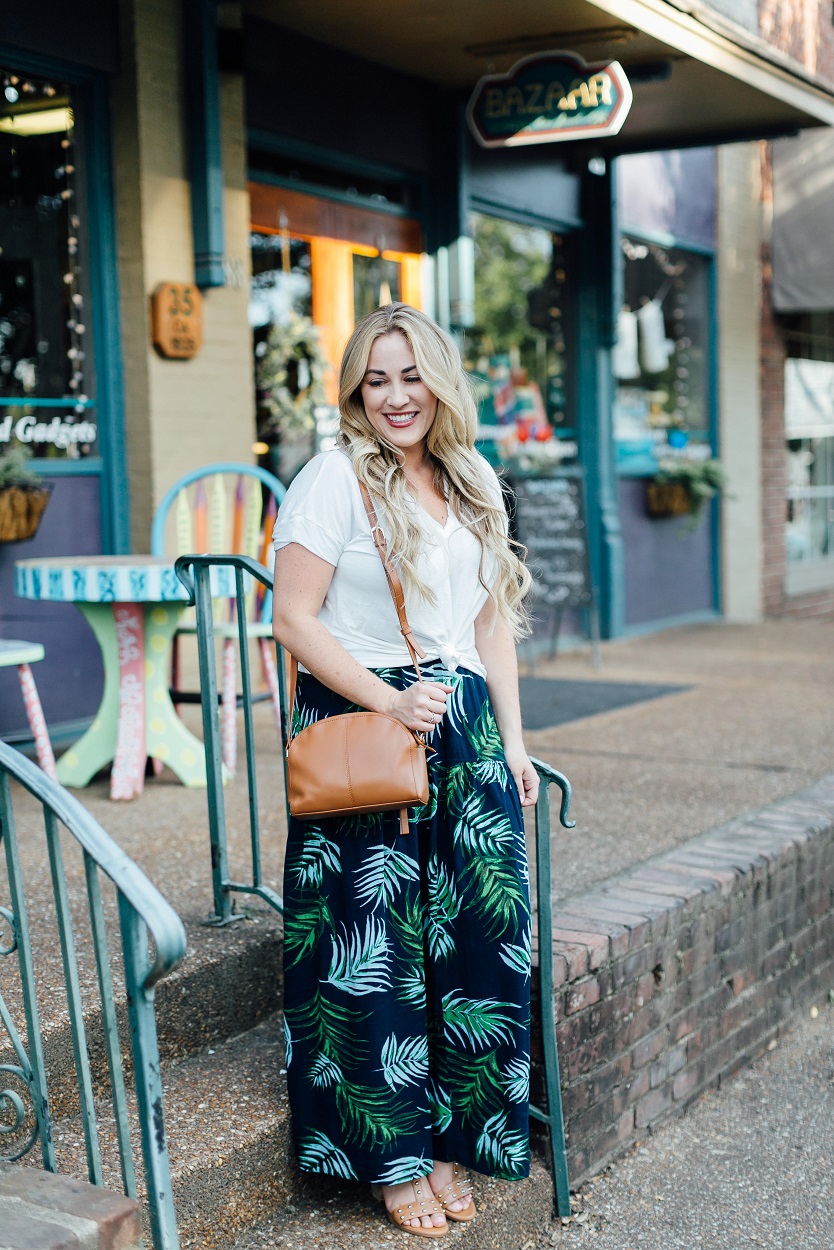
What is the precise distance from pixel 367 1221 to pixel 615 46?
541 cm

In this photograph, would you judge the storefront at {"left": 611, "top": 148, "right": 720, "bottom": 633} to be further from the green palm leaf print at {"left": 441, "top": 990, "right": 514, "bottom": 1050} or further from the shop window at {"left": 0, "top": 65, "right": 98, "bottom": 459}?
the green palm leaf print at {"left": 441, "top": 990, "right": 514, "bottom": 1050}

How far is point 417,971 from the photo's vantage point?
103 inches

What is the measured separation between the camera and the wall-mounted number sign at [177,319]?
5.43m

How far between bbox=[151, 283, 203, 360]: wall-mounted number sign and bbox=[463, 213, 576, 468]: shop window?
2615mm

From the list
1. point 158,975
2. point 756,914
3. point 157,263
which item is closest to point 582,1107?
point 756,914

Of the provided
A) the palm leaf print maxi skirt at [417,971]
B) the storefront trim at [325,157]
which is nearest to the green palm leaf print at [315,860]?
the palm leaf print maxi skirt at [417,971]

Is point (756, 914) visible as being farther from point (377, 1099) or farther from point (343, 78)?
point (343, 78)

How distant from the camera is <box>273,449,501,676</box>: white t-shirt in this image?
8.32 feet

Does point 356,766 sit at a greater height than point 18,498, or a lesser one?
lesser

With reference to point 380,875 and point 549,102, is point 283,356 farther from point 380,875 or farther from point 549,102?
point 380,875

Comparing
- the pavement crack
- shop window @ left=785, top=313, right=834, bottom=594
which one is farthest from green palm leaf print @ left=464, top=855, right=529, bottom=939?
shop window @ left=785, top=313, right=834, bottom=594

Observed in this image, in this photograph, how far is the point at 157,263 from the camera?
5.45 meters

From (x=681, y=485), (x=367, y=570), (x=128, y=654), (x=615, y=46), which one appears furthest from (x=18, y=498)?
(x=681, y=485)

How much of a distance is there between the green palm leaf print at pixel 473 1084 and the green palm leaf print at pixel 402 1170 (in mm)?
127
